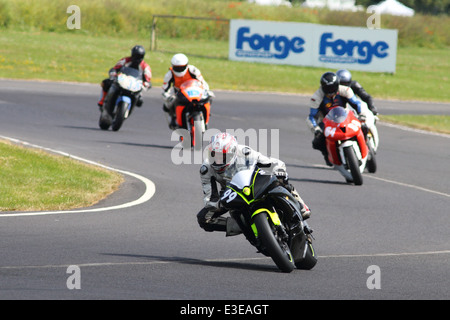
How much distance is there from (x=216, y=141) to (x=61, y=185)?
502 centimetres

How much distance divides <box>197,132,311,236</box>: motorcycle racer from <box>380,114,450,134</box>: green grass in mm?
16132

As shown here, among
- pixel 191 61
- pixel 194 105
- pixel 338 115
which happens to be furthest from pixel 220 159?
pixel 191 61

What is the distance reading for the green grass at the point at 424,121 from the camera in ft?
84.8

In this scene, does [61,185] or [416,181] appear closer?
[61,185]

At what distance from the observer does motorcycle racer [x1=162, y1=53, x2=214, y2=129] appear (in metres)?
18.8

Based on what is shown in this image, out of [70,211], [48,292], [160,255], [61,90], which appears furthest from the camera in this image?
[61,90]

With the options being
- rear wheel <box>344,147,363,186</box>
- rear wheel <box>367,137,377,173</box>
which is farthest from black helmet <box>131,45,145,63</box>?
rear wheel <box>344,147,363,186</box>

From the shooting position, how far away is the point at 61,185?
46.2 feet

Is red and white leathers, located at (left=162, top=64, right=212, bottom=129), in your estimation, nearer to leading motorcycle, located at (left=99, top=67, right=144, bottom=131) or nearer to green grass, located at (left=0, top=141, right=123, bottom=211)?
leading motorcycle, located at (left=99, top=67, right=144, bottom=131)

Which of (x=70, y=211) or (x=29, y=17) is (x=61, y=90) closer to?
(x=70, y=211)

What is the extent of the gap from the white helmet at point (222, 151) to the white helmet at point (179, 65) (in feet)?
30.2

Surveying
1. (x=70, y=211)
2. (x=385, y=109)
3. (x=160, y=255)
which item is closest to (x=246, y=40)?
(x=385, y=109)

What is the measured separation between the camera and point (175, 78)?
19031 mm

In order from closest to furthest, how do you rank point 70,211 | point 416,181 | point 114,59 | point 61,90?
point 70,211 → point 416,181 → point 61,90 → point 114,59
